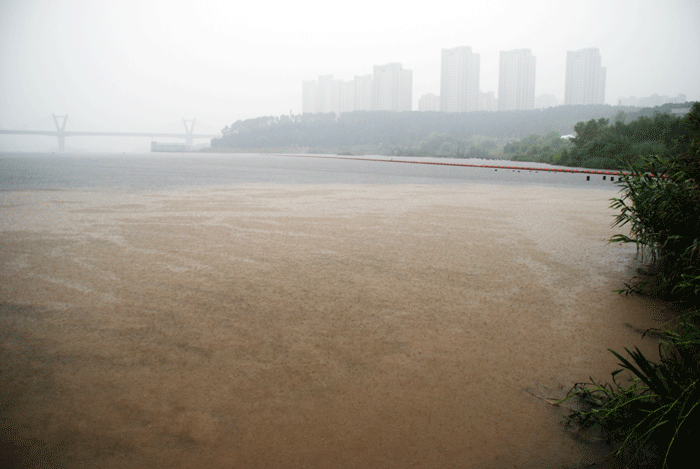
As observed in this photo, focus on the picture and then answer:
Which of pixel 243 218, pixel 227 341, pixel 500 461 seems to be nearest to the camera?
pixel 500 461

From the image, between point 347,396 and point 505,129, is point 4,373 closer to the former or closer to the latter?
point 347,396

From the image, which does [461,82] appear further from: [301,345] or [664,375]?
[664,375]

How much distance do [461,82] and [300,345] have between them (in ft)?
540

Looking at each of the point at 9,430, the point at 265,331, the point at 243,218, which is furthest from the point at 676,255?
the point at 243,218

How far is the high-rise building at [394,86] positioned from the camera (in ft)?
542

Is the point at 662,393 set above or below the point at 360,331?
above

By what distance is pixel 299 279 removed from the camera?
4762mm

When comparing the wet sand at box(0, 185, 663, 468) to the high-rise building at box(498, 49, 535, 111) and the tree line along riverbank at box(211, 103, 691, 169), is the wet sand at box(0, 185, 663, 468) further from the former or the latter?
the high-rise building at box(498, 49, 535, 111)

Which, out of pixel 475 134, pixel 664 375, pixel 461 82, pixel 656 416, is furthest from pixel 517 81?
pixel 656 416

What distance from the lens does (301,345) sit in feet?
10.6

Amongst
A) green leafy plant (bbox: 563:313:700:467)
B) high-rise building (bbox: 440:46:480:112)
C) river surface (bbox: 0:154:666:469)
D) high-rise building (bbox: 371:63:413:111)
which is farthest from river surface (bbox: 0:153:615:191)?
high-rise building (bbox: 371:63:413:111)

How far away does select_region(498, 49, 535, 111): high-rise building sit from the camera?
15250 cm

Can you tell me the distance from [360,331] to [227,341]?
3.00 feet

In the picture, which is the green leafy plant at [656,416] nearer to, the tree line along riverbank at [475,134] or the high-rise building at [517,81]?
the tree line along riverbank at [475,134]
